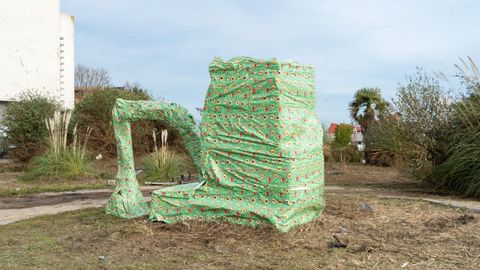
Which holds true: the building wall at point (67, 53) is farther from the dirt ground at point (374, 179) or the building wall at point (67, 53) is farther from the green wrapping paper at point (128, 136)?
the green wrapping paper at point (128, 136)

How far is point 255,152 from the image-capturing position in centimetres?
629

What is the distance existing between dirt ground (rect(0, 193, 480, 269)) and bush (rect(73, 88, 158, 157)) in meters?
11.9

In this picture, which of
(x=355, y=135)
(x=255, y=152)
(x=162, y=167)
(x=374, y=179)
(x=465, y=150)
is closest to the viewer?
(x=255, y=152)

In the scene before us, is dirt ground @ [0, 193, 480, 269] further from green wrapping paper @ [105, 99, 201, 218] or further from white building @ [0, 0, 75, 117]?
white building @ [0, 0, 75, 117]

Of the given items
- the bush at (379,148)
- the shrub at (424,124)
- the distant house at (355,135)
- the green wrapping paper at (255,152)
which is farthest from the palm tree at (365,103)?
the green wrapping paper at (255,152)

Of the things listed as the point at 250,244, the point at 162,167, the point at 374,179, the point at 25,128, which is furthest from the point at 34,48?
the point at 250,244

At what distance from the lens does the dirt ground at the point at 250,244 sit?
504 centimetres

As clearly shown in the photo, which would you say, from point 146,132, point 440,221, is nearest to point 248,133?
point 440,221

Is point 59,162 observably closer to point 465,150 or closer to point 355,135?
point 465,150

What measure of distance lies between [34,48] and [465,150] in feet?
66.3

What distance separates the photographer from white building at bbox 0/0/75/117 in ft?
73.9

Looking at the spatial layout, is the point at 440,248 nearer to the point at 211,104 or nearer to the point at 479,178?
the point at 211,104

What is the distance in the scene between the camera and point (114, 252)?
5480 mm

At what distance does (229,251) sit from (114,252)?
1.23 m
